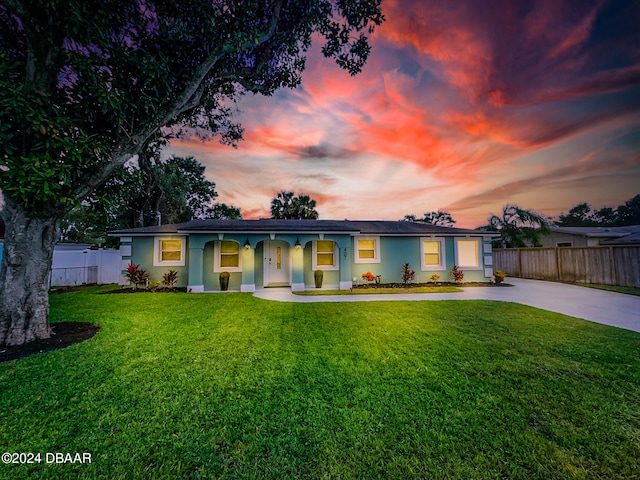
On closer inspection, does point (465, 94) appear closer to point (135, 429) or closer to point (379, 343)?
point (379, 343)

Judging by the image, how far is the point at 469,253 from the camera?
38.5 ft

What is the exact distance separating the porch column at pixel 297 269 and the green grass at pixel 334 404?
5.16 meters

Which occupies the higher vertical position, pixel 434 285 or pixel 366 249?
pixel 366 249

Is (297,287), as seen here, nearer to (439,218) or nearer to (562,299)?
(562,299)

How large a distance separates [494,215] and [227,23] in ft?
58.6

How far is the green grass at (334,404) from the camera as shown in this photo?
1.81m

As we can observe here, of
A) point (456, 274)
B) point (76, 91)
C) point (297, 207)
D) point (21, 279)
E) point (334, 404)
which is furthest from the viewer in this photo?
point (297, 207)

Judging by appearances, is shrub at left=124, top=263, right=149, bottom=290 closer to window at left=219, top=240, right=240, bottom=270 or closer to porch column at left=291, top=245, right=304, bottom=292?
window at left=219, top=240, right=240, bottom=270

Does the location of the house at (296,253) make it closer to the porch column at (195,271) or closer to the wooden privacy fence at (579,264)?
the porch column at (195,271)

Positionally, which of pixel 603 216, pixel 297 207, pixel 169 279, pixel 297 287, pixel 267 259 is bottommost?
pixel 297 287

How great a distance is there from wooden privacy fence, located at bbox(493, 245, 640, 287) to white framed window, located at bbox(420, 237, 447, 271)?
557 cm

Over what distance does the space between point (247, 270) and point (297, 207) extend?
11.4 m

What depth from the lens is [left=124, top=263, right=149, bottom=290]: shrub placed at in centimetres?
988

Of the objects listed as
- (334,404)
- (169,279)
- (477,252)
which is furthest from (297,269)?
(477,252)
